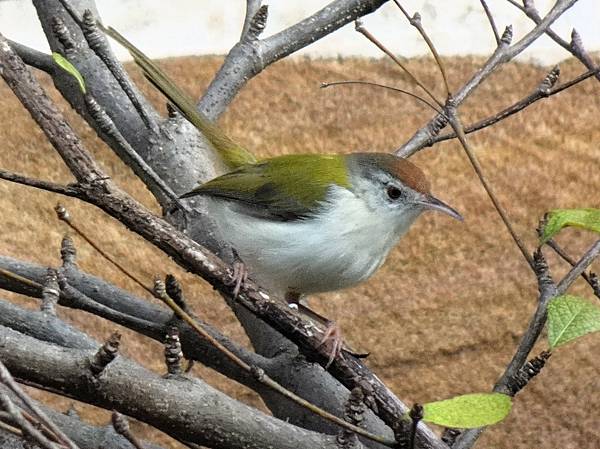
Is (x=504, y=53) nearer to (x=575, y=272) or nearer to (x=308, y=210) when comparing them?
(x=308, y=210)

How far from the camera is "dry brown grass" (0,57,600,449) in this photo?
230cm

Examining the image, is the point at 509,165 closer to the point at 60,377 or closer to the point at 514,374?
the point at 514,374

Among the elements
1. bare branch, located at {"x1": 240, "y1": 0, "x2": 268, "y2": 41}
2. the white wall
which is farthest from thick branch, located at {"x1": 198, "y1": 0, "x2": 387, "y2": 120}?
the white wall

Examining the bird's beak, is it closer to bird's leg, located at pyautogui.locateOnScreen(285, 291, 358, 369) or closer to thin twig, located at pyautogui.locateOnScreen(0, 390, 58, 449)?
bird's leg, located at pyautogui.locateOnScreen(285, 291, 358, 369)

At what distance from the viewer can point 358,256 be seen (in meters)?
1.36

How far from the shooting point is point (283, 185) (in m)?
1.48

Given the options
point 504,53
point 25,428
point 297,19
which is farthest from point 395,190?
point 297,19

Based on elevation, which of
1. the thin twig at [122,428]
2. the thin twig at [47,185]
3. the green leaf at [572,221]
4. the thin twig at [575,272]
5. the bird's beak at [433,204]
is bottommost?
the thin twig at [122,428]

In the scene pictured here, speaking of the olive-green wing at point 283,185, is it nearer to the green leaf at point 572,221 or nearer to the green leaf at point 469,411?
the green leaf at point 572,221

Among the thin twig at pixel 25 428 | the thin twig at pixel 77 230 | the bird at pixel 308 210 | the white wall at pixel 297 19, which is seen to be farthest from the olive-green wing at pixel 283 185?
the white wall at pixel 297 19

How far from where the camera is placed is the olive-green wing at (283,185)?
4.67 ft

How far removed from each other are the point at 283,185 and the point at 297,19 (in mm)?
1311

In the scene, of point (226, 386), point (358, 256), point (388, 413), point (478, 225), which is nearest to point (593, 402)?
point (478, 225)

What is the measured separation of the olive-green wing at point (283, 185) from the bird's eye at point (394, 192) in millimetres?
70
